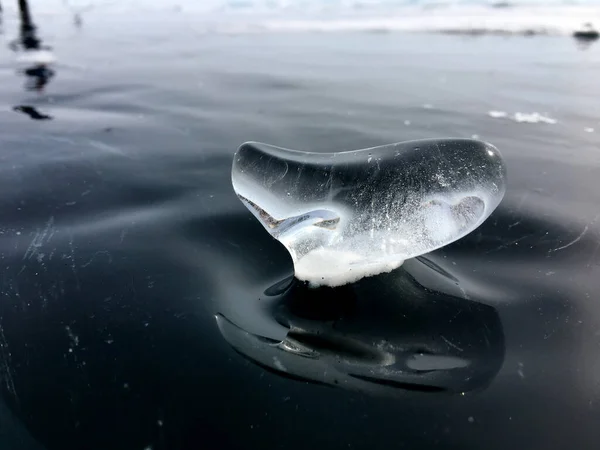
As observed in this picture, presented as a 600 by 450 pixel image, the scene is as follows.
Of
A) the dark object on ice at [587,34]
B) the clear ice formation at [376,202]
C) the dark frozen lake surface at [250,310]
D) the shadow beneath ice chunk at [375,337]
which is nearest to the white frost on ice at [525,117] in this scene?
the dark frozen lake surface at [250,310]

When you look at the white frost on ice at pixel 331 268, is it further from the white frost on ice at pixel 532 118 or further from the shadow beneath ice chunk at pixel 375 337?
the white frost on ice at pixel 532 118

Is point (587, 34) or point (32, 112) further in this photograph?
point (587, 34)

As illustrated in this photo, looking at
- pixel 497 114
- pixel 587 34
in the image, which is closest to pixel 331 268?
pixel 497 114

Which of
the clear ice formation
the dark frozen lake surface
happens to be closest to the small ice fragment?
the dark frozen lake surface

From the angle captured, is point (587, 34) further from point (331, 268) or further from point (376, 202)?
point (331, 268)

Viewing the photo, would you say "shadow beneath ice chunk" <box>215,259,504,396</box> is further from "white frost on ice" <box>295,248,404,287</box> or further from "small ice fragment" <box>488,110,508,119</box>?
"small ice fragment" <box>488,110,508,119</box>
